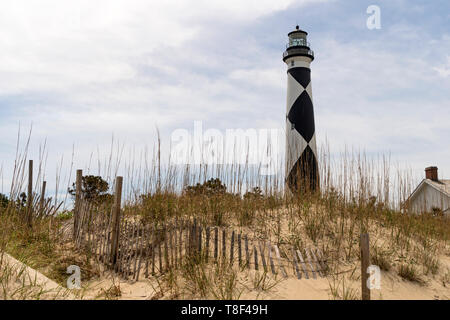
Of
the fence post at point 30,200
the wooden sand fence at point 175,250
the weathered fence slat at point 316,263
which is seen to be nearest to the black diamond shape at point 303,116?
the wooden sand fence at point 175,250

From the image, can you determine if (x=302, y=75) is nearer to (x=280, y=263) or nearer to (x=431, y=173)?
(x=280, y=263)

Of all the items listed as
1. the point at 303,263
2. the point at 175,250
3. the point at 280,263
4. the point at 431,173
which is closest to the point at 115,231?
the point at 175,250

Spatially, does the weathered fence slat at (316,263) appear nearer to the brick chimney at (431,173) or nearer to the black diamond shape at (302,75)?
the black diamond shape at (302,75)

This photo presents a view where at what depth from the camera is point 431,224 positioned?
579cm

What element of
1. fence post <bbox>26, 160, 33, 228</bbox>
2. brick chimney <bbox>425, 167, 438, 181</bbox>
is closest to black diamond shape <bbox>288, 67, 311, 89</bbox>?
brick chimney <bbox>425, 167, 438, 181</bbox>

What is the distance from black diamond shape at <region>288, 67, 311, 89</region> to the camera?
32.0ft

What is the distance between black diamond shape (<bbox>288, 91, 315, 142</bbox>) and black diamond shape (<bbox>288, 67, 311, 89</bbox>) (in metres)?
0.33

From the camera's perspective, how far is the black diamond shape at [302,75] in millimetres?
9766

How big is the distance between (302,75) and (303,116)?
4.22ft

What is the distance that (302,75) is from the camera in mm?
9812

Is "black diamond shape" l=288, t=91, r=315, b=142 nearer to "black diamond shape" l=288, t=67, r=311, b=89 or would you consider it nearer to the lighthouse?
the lighthouse
